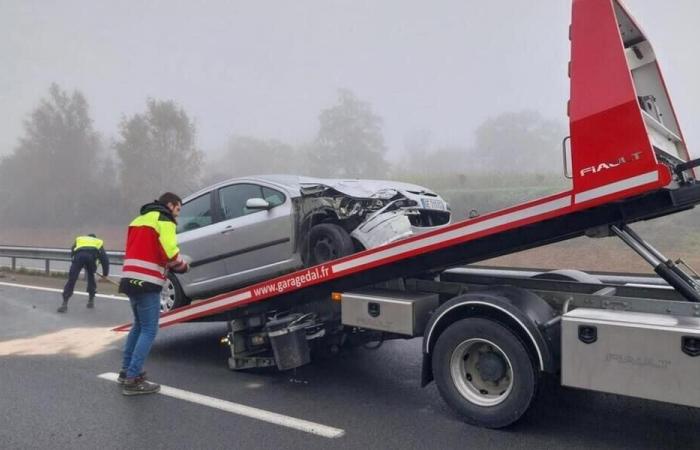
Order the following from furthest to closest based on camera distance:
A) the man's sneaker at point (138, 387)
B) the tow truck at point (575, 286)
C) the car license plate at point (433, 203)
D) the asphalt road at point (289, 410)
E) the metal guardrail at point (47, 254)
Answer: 1. the metal guardrail at point (47, 254)
2. the car license plate at point (433, 203)
3. the man's sneaker at point (138, 387)
4. the asphalt road at point (289, 410)
5. the tow truck at point (575, 286)

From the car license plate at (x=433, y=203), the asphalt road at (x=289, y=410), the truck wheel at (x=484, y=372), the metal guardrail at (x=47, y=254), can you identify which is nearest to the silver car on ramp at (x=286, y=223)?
the car license plate at (x=433, y=203)

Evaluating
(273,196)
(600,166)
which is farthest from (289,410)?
(600,166)

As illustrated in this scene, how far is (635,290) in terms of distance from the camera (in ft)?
13.9

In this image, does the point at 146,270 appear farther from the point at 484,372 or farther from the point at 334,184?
the point at 484,372

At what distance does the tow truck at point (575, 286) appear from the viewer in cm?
326

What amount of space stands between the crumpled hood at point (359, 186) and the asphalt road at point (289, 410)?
5.59 ft

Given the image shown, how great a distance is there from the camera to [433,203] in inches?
232

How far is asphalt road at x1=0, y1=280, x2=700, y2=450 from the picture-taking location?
3727 mm

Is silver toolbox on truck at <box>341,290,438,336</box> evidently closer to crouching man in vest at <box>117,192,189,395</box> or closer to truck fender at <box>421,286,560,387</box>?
truck fender at <box>421,286,560,387</box>

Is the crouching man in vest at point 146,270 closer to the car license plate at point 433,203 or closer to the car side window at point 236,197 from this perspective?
the car side window at point 236,197

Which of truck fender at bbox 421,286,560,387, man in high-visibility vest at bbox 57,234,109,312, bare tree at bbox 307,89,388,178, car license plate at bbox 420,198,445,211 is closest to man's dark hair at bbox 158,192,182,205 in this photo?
car license plate at bbox 420,198,445,211

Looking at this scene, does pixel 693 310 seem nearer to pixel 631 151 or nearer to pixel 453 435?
pixel 631 151

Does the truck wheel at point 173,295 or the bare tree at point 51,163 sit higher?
the bare tree at point 51,163

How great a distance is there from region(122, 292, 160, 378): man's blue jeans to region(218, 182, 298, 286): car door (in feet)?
4.02
